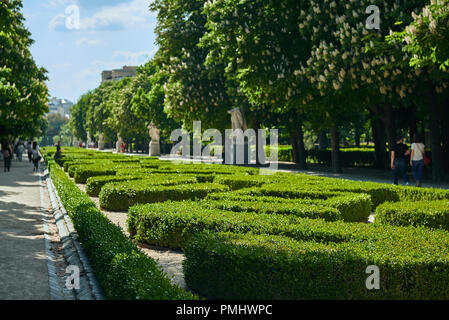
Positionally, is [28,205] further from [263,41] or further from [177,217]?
[263,41]

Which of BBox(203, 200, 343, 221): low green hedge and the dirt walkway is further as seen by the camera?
BBox(203, 200, 343, 221): low green hedge

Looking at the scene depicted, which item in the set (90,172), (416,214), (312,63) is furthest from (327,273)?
(90,172)

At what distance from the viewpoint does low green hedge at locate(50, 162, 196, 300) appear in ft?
15.3

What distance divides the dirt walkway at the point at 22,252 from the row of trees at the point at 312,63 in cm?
1135

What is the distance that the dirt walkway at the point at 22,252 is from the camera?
5.87 meters

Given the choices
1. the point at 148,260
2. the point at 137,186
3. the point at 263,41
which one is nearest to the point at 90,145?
the point at 263,41

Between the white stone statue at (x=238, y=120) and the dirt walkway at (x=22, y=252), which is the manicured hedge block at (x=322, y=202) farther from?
the white stone statue at (x=238, y=120)

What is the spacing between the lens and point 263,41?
73.5 ft

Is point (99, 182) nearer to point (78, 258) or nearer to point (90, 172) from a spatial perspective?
point (90, 172)

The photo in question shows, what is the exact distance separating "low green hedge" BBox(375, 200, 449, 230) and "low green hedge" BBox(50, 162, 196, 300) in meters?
4.80

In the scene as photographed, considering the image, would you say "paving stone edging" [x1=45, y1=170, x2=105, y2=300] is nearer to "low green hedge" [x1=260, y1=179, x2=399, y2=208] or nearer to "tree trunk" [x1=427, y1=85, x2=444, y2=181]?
"low green hedge" [x1=260, y1=179, x2=399, y2=208]

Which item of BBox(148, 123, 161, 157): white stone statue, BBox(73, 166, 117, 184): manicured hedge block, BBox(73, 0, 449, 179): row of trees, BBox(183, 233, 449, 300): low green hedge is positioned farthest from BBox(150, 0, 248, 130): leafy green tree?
BBox(183, 233, 449, 300): low green hedge

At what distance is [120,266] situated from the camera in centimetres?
543
